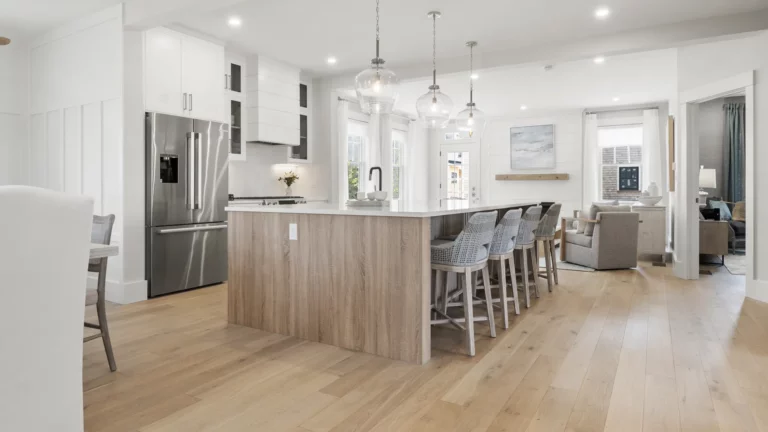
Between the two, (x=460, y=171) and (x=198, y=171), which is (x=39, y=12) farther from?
(x=460, y=171)

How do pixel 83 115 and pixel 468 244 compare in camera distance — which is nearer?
pixel 468 244

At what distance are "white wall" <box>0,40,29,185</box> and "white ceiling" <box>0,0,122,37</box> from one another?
25cm

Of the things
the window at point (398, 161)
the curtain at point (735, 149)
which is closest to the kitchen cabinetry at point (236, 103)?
the window at point (398, 161)

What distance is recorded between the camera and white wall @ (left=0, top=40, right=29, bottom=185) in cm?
486

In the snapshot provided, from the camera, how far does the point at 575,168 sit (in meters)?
9.05

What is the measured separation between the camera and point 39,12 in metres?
4.29

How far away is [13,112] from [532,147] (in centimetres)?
828

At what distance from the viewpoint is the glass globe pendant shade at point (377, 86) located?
11.0ft

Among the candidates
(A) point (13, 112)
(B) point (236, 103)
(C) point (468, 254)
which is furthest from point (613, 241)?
(A) point (13, 112)

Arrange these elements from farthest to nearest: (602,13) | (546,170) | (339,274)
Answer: (546,170) < (602,13) < (339,274)

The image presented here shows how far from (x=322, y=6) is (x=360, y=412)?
3.47 metres

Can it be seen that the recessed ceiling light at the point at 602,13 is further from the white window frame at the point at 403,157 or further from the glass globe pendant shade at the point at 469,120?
the white window frame at the point at 403,157

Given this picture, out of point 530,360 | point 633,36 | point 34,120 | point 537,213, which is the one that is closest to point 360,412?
point 530,360

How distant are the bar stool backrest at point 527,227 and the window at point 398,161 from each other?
542 cm
